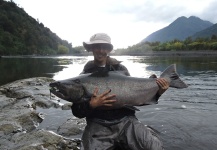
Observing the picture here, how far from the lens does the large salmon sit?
454 centimetres

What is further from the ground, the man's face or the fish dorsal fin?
the man's face

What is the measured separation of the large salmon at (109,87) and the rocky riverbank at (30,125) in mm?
2015

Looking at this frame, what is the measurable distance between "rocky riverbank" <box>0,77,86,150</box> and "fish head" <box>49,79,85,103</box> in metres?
2.00

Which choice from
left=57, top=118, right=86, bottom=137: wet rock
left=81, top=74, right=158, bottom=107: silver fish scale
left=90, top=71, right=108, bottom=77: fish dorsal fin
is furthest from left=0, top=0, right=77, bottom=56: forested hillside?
left=81, top=74, right=158, bottom=107: silver fish scale

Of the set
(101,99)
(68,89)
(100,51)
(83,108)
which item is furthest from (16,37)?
(101,99)

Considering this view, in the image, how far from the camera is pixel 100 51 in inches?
205

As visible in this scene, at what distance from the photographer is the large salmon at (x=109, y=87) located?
4.54 metres

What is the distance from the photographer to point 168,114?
994 cm

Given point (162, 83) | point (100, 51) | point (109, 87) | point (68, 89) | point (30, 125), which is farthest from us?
point (30, 125)

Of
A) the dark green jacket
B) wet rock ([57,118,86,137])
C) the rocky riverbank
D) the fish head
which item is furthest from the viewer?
Result: wet rock ([57,118,86,137])

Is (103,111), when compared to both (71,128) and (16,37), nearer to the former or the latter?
(71,128)

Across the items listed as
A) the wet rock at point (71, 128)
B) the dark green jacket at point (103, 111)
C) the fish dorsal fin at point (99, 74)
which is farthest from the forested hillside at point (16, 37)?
the fish dorsal fin at point (99, 74)

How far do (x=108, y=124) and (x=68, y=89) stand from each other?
1240mm

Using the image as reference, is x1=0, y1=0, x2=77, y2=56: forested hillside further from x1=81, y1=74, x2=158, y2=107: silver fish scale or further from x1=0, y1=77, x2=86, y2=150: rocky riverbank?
x1=81, y1=74, x2=158, y2=107: silver fish scale
